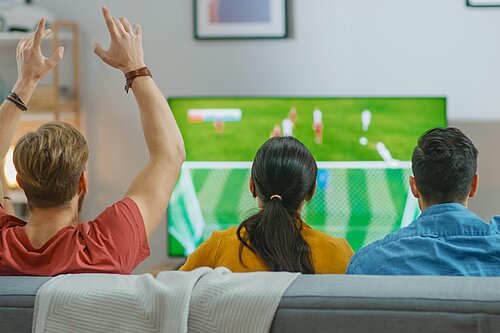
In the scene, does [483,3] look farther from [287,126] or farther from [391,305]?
Answer: [391,305]

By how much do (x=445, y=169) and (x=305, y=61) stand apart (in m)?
2.41

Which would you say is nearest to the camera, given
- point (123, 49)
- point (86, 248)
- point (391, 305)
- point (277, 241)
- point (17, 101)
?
point (391, 305)

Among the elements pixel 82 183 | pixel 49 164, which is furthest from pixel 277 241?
pixel 49 164

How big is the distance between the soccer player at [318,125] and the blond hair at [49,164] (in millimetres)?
2555

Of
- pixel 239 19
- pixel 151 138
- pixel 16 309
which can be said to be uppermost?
pixel 239 19

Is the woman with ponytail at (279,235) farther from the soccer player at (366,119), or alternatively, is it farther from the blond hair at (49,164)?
the soccer player at (366,119)

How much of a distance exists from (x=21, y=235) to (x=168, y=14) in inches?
120

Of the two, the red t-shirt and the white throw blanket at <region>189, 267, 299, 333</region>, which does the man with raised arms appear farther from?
the white throw blanket at <region>189, 267, 299, 333</region>

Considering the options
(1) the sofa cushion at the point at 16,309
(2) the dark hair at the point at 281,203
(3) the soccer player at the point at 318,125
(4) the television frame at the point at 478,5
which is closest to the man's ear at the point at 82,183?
(2) the dark hair at the point at 281,203

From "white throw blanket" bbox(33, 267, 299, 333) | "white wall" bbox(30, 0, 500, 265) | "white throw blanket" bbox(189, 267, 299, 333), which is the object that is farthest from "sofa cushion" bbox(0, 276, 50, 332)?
"white wall" bbox(30, 0, 500, 265)

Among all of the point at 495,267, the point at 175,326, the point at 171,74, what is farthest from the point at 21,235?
the point at 171,74

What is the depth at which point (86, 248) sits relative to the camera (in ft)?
6.32

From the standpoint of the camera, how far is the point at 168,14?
4.87m

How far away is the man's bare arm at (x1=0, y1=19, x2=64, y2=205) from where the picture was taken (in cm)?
231
